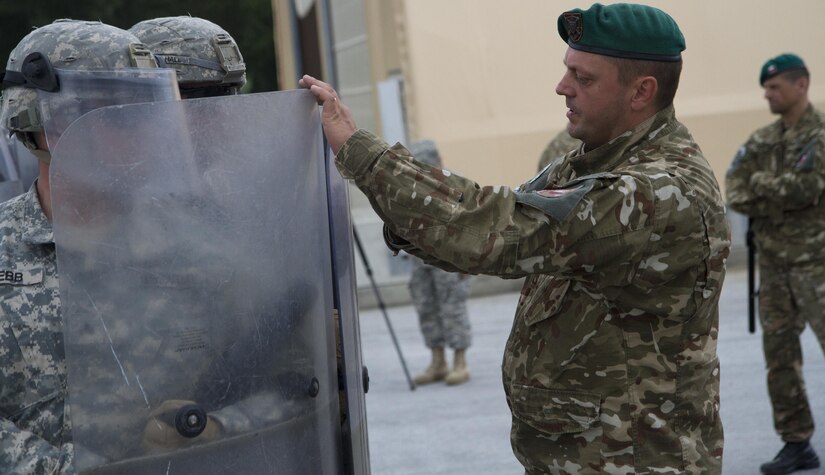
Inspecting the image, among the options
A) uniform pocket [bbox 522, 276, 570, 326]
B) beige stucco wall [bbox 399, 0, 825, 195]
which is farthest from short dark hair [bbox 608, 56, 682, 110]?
beige stucco wall [bbox 399, 0, 825, 195]

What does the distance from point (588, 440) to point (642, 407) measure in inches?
5.4

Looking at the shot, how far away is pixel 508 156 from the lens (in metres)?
12.1

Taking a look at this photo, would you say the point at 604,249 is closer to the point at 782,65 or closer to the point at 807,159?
the point at 807,159

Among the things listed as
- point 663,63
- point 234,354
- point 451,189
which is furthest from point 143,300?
point 663,63

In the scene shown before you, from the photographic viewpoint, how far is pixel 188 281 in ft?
6.50

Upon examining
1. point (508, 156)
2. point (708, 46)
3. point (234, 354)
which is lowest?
point (508, 156)

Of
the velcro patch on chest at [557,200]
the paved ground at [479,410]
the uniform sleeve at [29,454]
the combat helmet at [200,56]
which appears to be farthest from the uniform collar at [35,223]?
the paved ground at [479,410]

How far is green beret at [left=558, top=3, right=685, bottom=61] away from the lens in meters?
2.39

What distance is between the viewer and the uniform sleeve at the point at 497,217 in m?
2.12

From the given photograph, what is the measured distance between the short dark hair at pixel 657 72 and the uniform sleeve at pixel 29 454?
1381mm

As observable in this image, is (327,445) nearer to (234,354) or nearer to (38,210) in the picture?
(234,354)


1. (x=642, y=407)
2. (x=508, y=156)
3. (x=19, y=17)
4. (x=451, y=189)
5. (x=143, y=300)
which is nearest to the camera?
(x=143, y=300)

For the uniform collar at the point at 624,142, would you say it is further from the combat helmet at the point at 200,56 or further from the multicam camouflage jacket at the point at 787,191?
the multicam camouflage jacket at the point at 787,191

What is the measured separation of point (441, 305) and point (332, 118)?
6262 millimetres
